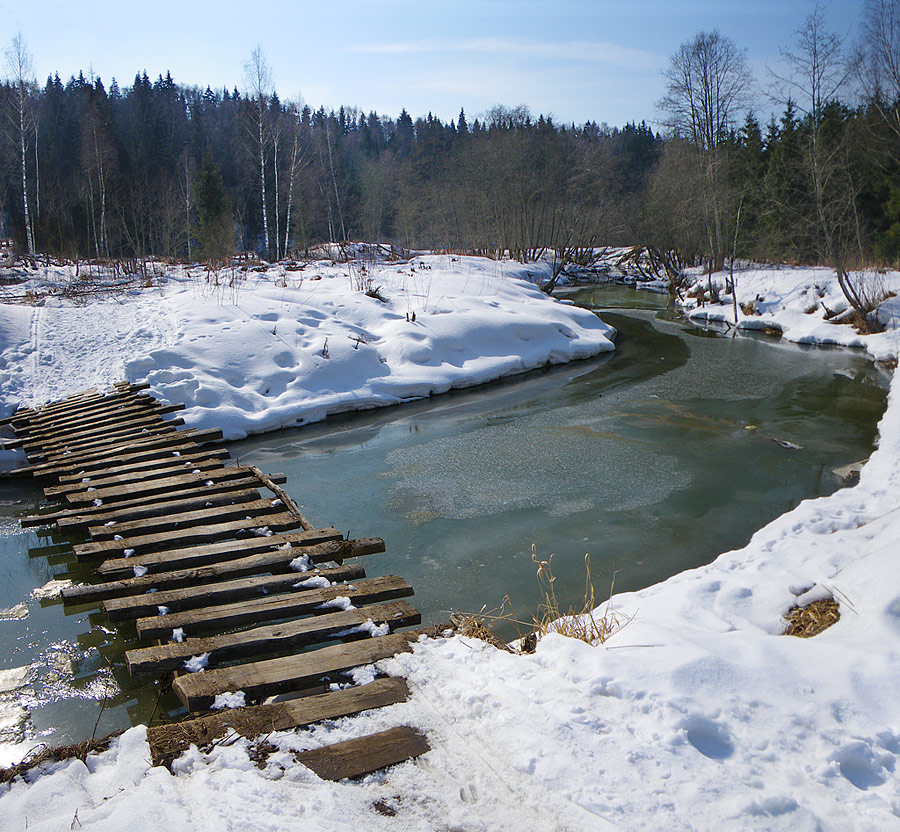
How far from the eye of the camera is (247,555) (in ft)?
14.6

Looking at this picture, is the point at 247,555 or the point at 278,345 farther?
the point at 278,345

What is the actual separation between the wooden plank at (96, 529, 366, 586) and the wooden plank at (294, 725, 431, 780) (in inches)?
77.3

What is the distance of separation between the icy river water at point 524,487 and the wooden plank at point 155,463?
65 centimetres

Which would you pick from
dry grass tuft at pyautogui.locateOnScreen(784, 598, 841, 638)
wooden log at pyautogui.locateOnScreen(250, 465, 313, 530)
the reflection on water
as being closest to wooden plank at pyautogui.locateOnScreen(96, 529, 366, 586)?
wooden log at pyautogui.locateOnScreen(250, 465, 313, 530)

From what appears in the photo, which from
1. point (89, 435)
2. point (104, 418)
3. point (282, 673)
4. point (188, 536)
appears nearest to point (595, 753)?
point (282, 673)

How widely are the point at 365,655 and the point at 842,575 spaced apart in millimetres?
2967

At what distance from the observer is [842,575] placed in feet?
13.3

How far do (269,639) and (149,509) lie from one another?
8.02 feet

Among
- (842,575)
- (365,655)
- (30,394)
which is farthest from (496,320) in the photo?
(365,655)

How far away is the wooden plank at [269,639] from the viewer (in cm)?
311

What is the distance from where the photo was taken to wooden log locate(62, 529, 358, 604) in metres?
3.96

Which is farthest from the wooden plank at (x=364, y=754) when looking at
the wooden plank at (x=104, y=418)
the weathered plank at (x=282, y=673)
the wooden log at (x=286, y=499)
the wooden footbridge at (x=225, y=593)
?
the wooden plank at (x=104, y=418)

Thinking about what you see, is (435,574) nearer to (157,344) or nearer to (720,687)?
(720,687)

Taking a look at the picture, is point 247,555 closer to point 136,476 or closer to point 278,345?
point 136,476
